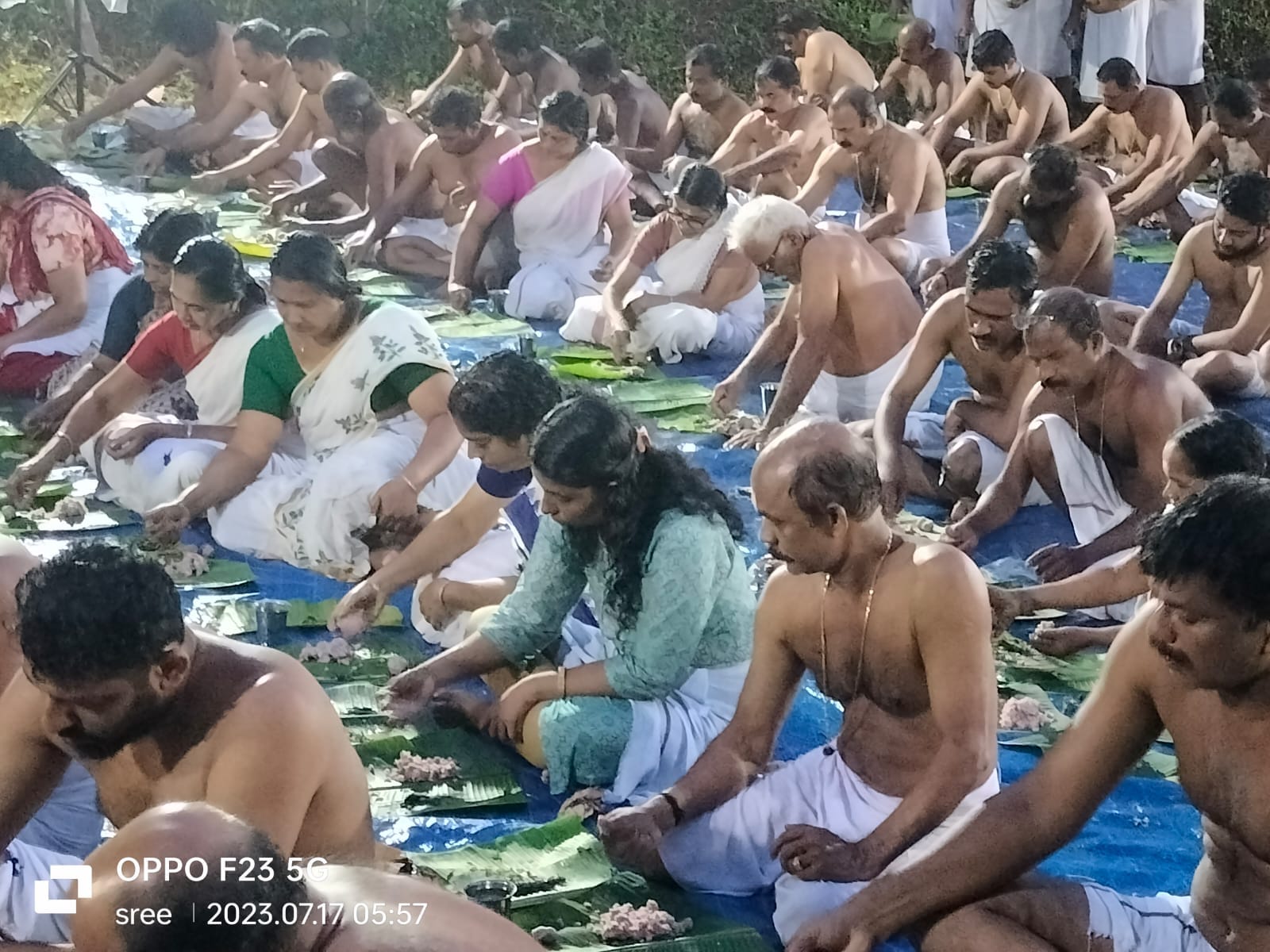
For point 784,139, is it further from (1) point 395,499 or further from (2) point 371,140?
(1) point 395,499

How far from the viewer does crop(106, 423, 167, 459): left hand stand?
4723mm

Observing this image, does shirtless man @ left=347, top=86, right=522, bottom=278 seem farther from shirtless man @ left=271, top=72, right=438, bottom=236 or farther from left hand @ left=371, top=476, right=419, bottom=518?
left hand @ left=371, top=476, right=419, bottom=518

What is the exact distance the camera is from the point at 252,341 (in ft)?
14.9

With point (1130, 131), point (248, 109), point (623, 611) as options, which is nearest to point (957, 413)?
point (623, 611)

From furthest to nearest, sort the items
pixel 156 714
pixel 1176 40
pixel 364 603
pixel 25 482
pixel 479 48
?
1. pixel 1176 40
2. pixel 479 48
3. pixel 25 482
4. pixel 364 603
5. pixel 156 714

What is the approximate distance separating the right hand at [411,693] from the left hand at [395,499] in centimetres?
71

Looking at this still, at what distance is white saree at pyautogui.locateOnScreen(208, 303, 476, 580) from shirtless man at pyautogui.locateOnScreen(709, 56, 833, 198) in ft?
14.0

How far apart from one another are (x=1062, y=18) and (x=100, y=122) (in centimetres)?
658

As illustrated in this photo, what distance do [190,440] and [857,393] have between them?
225 centimetres

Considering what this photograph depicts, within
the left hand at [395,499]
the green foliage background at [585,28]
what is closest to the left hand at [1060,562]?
the left hand at [395,499]

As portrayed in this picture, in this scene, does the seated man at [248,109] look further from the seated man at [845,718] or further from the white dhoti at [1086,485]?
the seated man at [845,718]

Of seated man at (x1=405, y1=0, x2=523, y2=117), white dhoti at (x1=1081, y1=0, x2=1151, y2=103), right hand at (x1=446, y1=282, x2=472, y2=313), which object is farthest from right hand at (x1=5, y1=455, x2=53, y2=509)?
white dhoti at (x1=1081, y1=0, x2=1151, y2=103)

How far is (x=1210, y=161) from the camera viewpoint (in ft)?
25.4

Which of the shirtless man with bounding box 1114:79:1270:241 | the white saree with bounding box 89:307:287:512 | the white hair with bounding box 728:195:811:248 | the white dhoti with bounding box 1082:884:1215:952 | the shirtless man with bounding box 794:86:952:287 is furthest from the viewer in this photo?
the shirtless man with bounding box 1114:79:1270:241
